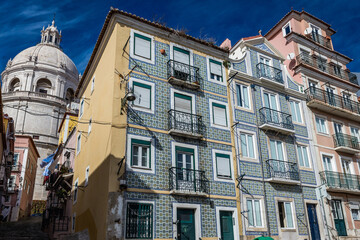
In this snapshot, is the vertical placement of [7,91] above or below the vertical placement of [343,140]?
above

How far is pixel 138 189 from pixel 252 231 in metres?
6.66

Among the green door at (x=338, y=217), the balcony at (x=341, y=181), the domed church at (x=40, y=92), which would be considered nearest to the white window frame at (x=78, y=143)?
the balcony at (x=341, y=181)

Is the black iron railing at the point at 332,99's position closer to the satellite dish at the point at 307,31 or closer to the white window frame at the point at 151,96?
the satellite dish at the point at 307,31

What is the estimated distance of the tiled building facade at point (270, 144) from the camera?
60.3 ft

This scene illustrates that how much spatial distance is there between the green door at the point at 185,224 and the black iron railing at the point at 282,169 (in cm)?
586

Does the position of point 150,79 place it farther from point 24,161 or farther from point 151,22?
point 24,161

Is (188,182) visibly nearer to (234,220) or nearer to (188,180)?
(188,180)

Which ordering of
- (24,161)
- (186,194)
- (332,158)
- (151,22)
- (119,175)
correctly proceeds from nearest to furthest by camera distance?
(119,175)
(186,194)
(151,22)
(332,158)
(24,161)

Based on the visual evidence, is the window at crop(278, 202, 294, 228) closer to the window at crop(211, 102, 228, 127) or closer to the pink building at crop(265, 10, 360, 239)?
the pink building at crop(265, 10, 360, 239)

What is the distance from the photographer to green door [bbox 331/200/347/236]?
20.9 metres

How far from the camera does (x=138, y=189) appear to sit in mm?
15016

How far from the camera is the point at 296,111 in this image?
23188 millimetres

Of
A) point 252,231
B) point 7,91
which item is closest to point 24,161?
point 7,91

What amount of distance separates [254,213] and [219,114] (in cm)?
575
